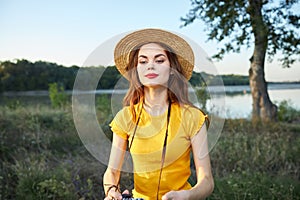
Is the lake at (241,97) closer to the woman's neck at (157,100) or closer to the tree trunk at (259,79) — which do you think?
the tree trunk at (259,79)

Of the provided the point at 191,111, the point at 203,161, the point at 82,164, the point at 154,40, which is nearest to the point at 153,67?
the point at 154,40

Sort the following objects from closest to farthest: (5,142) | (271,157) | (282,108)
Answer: (271,157) → (5,142) → (282,108)

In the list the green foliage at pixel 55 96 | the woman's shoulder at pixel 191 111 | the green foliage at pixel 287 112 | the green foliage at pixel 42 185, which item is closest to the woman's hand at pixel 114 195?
the woman's shoulder at pixel 191 111

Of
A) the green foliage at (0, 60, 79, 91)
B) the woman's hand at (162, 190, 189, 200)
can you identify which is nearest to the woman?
the woman's hand at (162, 190, 189, 200)

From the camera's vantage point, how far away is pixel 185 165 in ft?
4.74

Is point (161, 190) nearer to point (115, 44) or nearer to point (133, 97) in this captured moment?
point (133, 97)

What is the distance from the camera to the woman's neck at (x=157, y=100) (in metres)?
1.44

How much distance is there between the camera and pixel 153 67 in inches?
52.9

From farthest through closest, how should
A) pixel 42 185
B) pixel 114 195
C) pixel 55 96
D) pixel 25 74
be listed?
pixel 55 96, pixel 25 74, pixel 42 185, pixel 114 195

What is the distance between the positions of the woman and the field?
→ 48.0 inches

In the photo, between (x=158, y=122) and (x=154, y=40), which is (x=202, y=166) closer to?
(x=158, y=122)

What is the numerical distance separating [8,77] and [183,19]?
414 cm

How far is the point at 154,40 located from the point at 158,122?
1.17 ft

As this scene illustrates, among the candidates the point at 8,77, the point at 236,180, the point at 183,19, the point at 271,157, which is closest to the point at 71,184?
the point at 236,180
